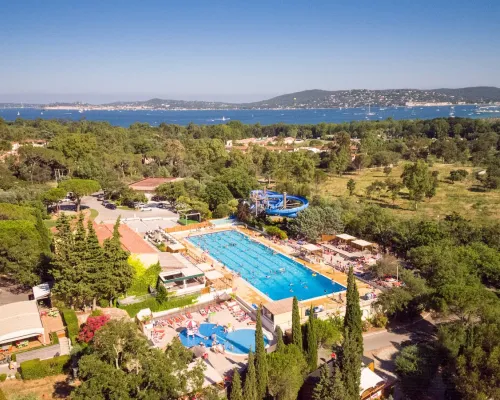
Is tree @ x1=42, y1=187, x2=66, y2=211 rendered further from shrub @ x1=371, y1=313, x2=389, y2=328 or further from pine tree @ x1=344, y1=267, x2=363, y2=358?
pine tree @ x1=344, y1=267, x2=363, y2=358

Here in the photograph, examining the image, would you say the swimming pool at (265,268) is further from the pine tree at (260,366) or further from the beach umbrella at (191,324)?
the pine tree at (260,366)

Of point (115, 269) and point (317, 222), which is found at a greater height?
point (115, 269)

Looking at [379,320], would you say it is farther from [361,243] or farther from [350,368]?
[361,243]

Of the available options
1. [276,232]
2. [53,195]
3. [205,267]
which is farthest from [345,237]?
[53,195]

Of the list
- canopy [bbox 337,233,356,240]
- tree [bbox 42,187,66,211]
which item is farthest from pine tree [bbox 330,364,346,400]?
tree [bbox 42,187,66,211]

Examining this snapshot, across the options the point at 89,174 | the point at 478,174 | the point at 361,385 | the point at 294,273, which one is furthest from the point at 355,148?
the point at 361,385

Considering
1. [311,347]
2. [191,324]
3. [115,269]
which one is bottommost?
[191,324]

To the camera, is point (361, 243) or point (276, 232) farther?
point (276, 232)

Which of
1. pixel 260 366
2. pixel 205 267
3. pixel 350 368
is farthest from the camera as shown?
pixel 205 267
